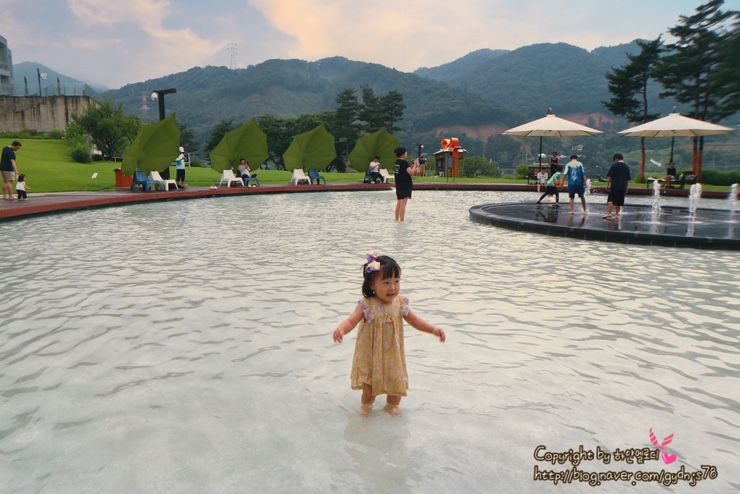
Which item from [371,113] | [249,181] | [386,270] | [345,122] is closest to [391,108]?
[371,113]

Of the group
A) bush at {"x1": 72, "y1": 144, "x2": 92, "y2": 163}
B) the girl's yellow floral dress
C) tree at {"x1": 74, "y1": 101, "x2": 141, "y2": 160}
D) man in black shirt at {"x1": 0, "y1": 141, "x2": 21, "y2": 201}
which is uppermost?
tree at {"x1": 74, "y1": 101, "x2": 141, "y2": 160}

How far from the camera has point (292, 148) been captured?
92.5ft

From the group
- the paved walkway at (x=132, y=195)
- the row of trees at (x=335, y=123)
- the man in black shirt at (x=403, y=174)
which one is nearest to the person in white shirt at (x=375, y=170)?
the paved walkway at (x=132, y=195)

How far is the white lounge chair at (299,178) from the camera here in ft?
91.5

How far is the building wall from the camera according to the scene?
174ft

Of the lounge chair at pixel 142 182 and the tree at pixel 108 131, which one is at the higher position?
the tree at pixel 108 131

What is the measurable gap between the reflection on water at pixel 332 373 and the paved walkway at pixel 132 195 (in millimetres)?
7068

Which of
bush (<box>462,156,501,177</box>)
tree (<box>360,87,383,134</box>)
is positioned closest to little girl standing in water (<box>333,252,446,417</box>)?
tree (<box>360,87,383,134</box>)

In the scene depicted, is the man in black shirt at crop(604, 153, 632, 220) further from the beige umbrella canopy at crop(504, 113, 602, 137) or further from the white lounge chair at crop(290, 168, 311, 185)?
the white lounge chair at crop(290, 168, 311, 185)

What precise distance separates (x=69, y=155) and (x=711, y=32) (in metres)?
46.1

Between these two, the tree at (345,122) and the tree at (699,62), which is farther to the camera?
the tree at (345,122)

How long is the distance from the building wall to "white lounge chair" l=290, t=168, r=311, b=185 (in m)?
36.4

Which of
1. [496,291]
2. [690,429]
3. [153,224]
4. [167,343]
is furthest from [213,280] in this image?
[153,224]

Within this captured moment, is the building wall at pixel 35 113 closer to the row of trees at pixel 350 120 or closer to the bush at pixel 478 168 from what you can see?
the row of trees at pixel 350 120
